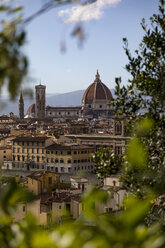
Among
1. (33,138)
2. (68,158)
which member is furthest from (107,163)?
(33,138)

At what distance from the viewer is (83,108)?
9775 centimetres

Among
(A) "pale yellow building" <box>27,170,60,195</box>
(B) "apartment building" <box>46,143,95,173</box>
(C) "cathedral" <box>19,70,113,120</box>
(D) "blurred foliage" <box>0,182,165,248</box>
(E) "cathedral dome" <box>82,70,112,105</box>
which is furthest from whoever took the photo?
(E) "cathedral dome" <box>82,70,112,105</box>

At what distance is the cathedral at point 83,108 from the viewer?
94.7 m

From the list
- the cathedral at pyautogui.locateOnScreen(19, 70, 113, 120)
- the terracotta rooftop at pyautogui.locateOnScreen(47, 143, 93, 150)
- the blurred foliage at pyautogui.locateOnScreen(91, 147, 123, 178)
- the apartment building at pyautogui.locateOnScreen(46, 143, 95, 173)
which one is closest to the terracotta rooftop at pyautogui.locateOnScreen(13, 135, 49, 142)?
the apartment building at pyautogui.locateOnScreen(46, 143, 95, 173)

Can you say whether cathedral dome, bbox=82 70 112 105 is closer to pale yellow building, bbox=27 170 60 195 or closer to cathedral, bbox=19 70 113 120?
cathedral, bbox=19 70 113 120

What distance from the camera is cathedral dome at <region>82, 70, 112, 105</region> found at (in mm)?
101812

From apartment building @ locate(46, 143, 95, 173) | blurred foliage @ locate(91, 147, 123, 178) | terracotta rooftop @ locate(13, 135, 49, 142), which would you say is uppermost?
blurred foliage @ locate(91, 147, 123, 178)

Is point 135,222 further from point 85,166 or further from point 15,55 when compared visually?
point 85,166

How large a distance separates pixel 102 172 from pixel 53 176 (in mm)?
16680

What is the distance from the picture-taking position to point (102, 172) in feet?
17.5

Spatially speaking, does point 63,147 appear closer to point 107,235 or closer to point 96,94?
point 107,235

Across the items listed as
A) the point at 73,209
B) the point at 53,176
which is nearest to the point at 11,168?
the point at 53,176

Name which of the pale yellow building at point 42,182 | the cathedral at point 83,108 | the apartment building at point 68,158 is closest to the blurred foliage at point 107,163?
the pale yellow building at point 42,182

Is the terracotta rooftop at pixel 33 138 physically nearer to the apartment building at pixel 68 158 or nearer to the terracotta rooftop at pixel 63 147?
the apartment building at pixel 68 158
